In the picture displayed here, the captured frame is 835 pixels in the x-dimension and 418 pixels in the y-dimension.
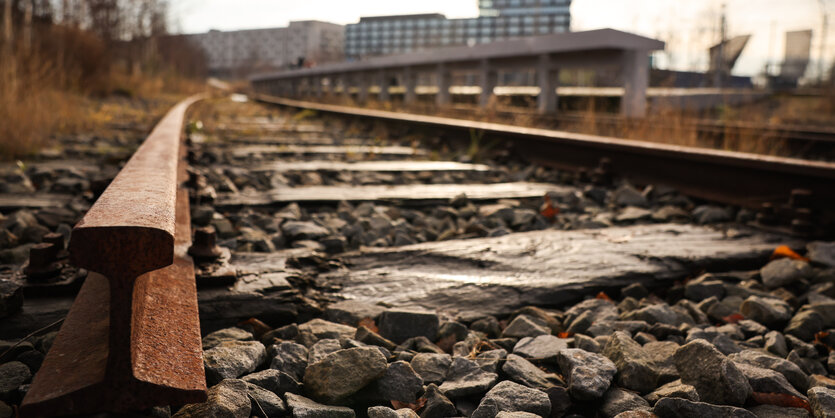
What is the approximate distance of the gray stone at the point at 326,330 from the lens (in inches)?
59.2

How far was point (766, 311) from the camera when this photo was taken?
1705mm

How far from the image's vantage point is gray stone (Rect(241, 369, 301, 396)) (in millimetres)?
1219

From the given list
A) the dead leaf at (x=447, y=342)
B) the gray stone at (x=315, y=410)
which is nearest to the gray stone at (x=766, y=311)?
the dead leaf at (x=447, y=342)

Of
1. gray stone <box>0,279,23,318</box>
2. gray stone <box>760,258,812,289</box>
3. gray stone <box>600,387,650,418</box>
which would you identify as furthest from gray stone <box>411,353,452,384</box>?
gray stone <box>760,258,812,289</box>

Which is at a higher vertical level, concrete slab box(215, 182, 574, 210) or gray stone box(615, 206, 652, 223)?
concrete slab box(215, 182, 574, 210)

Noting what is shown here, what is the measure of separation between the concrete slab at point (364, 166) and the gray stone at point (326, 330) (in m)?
2.63

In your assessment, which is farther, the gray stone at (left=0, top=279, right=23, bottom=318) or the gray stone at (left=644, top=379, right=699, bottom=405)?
the gray stone at (left=0, top=279, right=23, bottom=318)

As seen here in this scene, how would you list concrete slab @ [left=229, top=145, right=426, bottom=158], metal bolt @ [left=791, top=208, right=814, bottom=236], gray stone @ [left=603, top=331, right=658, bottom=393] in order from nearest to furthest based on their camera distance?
1. gray stone @ [left=603, top=331, right=658, bottom=393]
2. metal bolt @ [left=791, top=208, right=814, bottom=236]
3. concrete slab @ [left=229, top=145, right=426, bottom=158]

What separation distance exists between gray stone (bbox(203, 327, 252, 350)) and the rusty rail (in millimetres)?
275

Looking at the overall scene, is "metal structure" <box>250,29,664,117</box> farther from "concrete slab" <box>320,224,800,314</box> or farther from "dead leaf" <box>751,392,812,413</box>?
"dead leaf" <box>751,392,812,413</box>

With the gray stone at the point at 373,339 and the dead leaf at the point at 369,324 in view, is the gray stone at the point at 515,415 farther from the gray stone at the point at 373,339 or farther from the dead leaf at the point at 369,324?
the dead leaf at the point at 369,324

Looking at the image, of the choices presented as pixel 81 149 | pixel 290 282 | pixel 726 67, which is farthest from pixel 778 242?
pixel 726 67

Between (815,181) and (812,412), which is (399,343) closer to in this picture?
(812,412)

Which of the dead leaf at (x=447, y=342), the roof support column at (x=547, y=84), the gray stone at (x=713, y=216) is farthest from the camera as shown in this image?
the roof support column at (x=547, y=84)
